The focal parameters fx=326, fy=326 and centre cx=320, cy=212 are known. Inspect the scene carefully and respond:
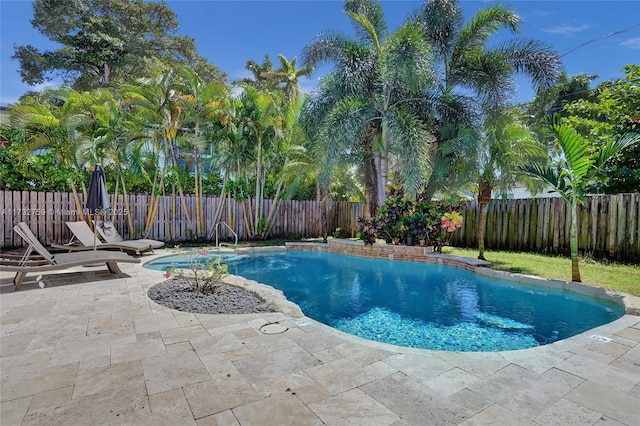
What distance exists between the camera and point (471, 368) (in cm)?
262

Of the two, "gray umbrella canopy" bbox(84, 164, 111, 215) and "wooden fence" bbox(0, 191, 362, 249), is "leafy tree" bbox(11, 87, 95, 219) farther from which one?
"gray umbrella canopy" bbox(84, 164, 111, 215)

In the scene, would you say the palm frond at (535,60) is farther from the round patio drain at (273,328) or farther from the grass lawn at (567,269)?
the round patio drain at (273,328)

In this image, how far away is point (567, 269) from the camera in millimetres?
6910

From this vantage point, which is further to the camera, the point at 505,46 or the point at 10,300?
the point at 505,46

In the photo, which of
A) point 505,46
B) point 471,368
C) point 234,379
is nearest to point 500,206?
point 505,46

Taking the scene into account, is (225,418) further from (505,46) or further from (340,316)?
(505,46)

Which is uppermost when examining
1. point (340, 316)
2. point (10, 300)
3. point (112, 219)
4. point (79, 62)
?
point (79, 62)

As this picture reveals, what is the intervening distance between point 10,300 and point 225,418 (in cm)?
427

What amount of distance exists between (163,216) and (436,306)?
31.2ft

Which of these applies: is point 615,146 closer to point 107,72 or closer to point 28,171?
point 28,171

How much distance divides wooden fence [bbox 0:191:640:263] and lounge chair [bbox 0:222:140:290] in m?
4.72

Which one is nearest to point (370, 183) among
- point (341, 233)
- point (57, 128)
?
point (341, 233)

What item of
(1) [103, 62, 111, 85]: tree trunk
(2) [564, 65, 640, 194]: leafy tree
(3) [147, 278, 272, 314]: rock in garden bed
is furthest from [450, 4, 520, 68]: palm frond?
(1) [103, 62, 111, 85]: tree trunk

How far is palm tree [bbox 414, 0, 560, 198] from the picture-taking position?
33.7 feet
